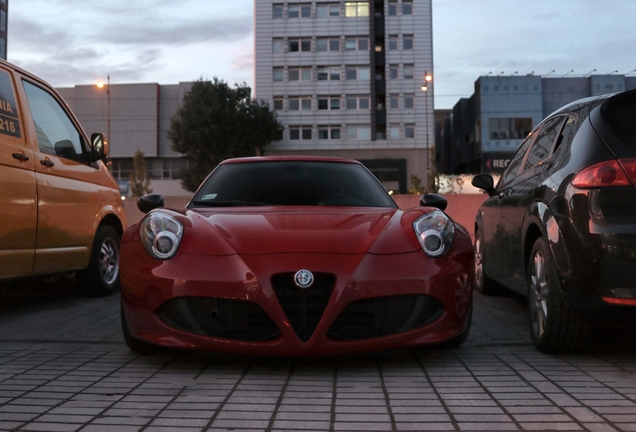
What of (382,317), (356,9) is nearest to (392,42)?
(356,9)

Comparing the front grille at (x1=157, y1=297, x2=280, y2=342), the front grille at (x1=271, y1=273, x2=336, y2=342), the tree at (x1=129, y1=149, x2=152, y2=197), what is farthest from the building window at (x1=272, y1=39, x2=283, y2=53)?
the front grille at (x1=271, y1=273, x2=336, y2=342)

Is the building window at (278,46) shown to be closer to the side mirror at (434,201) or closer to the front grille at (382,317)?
the side mirror at (434,201)

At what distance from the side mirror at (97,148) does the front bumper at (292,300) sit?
3.50 m

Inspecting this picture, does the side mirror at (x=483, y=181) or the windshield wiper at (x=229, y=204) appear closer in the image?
the windshield wiper at (x=229, y=204)

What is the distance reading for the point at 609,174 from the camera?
3631 mm

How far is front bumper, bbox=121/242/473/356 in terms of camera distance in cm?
352

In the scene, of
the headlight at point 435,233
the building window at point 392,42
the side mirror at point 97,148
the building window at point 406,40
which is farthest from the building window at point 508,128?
the headlight at point 435,233

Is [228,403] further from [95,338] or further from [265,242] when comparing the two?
[95,338]

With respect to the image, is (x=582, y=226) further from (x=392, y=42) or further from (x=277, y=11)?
(x=277, y=11)

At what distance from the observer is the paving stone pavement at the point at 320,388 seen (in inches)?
109

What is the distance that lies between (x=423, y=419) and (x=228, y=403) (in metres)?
0.86

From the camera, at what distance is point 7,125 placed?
214 inches

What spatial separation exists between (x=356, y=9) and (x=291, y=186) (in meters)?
57.6

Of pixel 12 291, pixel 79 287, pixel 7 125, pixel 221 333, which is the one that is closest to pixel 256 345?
pixel 221 333
